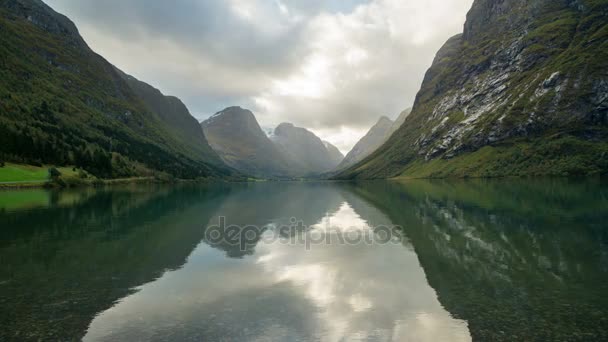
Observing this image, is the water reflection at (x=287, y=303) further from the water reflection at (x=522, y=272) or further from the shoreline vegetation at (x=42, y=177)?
the shoreline vegetation at (x=42, y=177)

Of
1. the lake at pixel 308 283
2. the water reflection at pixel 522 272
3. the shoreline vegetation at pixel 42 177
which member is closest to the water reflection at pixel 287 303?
the lake at pixel 308 283

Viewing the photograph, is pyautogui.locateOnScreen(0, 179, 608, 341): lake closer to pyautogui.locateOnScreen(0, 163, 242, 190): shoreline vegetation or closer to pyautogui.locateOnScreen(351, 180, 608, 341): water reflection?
pyautogui.locateOnScreen(351, 180, 608, 341): water reflection

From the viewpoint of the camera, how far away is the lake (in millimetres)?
15945

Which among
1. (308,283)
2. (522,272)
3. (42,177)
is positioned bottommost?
(308,283)

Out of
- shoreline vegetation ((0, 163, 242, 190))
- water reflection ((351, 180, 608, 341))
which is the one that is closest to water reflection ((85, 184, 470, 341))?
water reflection ((351, 180, 608, 341))

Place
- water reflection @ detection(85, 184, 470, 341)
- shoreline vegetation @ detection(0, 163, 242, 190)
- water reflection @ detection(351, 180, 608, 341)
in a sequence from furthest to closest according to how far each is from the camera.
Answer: shoreline vegetation @ detection(0, 163, 242, 190) < water reflection @ detection(351, 180, 608, 341) < water reflection @ detection(85, 184, 470, 341)

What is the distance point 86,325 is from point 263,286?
10.3 meters

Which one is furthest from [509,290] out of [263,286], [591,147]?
[591,147]

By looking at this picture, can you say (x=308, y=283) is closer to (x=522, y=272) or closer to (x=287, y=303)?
(x=287, y=303)

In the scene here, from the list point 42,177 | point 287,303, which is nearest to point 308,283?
point 287,303

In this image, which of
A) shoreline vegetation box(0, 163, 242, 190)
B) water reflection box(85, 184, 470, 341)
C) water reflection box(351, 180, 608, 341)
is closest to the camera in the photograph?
water reflection box(85, 184, 470, 341)

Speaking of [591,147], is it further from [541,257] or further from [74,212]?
[74,212]

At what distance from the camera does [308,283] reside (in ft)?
78.8

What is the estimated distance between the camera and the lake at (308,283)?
15.9 meters
